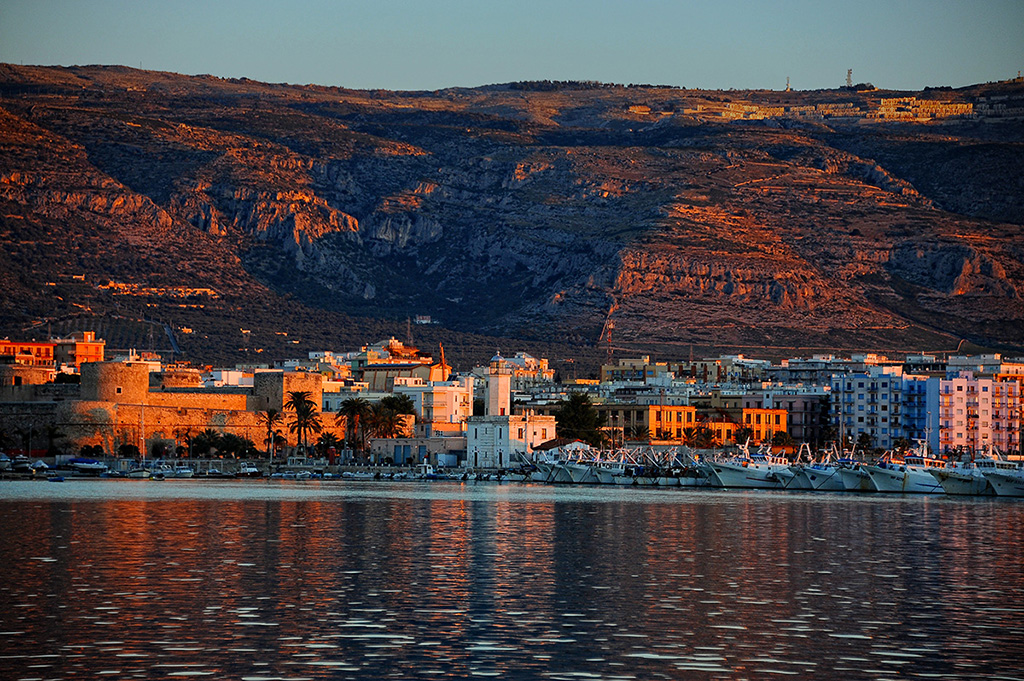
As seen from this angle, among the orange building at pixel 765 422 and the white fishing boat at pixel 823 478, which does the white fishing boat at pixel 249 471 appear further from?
the orange building at pixel 765 422

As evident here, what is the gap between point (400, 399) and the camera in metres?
115

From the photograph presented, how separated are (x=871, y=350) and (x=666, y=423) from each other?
2317 inches

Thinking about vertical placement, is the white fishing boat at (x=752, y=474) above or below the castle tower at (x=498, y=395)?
below

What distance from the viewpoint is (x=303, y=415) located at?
352ft

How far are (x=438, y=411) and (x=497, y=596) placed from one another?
3546 inches

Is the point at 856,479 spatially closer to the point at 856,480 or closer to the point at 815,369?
the point at 856,480

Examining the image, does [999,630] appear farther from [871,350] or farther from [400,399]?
[871,350]

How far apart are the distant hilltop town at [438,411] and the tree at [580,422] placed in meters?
0.29

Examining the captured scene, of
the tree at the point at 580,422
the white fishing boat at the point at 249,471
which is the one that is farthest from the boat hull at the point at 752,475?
the white fishing boat at the point at 249,471

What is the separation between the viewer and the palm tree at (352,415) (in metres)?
110

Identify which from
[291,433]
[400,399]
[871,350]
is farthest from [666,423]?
[871,350]

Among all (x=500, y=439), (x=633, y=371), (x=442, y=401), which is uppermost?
(x=633, y=371)

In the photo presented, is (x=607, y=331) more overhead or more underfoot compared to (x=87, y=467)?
more overhead

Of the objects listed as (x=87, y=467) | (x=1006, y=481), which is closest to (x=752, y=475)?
(x=1006, y=481)
